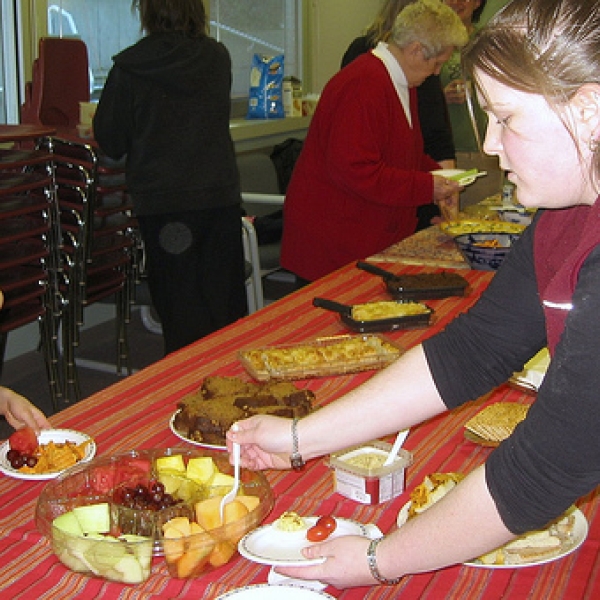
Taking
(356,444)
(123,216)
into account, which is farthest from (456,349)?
(123,216)

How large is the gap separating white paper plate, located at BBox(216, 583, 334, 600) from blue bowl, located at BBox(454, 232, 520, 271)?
6.18ft

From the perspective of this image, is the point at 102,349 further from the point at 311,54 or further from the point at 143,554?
the point at 143,554

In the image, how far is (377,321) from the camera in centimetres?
221

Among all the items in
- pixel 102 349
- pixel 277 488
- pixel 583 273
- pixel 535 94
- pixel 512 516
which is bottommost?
pixel 102 349

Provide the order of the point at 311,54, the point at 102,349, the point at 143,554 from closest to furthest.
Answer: the point at 143,554 → the point at 102,349 → the point at 311,54

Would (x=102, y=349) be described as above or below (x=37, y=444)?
below

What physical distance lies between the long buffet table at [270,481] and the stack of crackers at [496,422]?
0.03 meters

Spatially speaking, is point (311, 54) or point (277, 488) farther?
point (311, 54)

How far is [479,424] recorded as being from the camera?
1.61 m

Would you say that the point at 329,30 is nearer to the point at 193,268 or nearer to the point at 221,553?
the point at 193,268

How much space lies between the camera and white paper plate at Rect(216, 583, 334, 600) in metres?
1.07

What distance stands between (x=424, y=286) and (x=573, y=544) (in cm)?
134

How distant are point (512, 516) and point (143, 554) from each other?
452 mm

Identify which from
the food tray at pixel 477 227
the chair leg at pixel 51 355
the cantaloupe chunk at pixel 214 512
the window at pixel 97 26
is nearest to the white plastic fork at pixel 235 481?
the cantaloupe chunk at pixel 214 512
